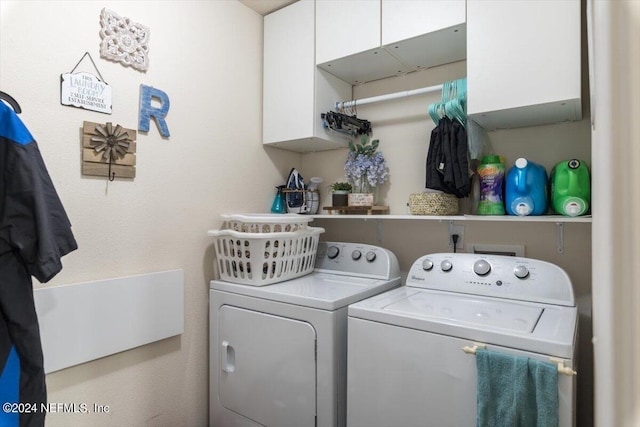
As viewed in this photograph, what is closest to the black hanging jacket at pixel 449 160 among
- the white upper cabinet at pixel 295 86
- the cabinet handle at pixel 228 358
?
the white upper cabinet at pixel 295 86

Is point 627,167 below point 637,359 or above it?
above

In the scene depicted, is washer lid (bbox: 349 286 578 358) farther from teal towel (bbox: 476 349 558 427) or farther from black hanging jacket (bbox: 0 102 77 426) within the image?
black hanging jacket (bbox: 0 102 77 426)

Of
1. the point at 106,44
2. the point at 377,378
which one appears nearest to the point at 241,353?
the point at 377,378

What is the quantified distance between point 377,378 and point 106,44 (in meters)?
1.77

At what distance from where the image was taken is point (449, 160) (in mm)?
1785

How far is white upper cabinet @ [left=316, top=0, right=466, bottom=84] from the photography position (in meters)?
1.74

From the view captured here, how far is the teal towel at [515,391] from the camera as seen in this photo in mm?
1049

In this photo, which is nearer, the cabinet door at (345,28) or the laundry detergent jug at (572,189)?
the laundry detergent jug at (572,189)

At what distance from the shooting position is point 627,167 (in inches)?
9.0

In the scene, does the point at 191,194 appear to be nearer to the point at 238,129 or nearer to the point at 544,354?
the point at 238,129

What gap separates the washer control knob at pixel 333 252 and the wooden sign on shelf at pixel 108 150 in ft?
3.75

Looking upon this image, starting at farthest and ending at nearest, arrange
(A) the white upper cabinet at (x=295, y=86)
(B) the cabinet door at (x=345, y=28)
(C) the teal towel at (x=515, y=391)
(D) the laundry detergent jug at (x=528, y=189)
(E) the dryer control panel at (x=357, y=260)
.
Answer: (A) the white upper cabinet at (x=295, y=86)
(E) the dryer control panel at (x=357, y=260)
(B) the cabinet door at (x=345, y=28)
(D) the laundry detergent jug at (x=528, y=189)
(C) the teal towel at (x=515, y=391)

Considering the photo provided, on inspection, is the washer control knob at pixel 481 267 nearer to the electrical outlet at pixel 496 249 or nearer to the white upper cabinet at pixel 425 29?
the electrical outlet at pixel 496 249

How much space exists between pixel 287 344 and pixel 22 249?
1.02m
